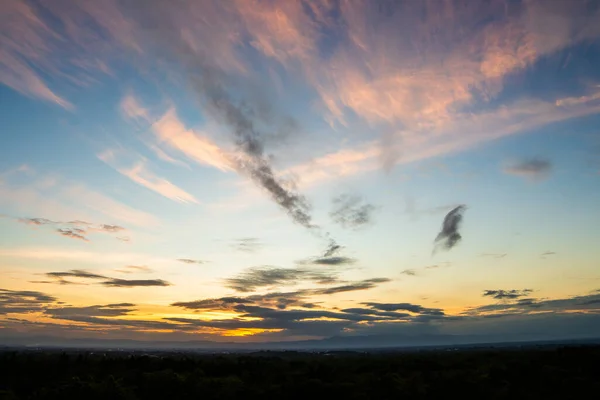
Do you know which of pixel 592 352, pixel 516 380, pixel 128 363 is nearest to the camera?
pixel 516 380

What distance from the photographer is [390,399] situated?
27828 millimetres

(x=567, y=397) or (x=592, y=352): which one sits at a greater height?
(x=592, y=352)

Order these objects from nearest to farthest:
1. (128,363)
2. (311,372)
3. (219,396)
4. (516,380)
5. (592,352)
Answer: (219,396) → (516,380) → (311,372) → (592,352) → (128,363)

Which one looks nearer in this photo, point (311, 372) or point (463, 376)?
point (463, 376)

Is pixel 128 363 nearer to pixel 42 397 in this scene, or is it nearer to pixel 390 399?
pixel 42 397

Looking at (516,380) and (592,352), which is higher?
(592,352)

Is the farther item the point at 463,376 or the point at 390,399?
the point at 463,376

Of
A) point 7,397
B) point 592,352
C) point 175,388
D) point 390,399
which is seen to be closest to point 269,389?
point 175,388

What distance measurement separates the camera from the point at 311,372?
1634 inches

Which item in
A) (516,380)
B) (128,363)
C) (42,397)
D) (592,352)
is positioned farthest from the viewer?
(128,363)

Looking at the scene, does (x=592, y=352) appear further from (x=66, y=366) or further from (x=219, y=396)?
(x=66, y=366)

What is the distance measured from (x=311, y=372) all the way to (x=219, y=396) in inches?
529

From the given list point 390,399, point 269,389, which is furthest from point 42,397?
point 390,399

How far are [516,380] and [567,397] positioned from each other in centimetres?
610
